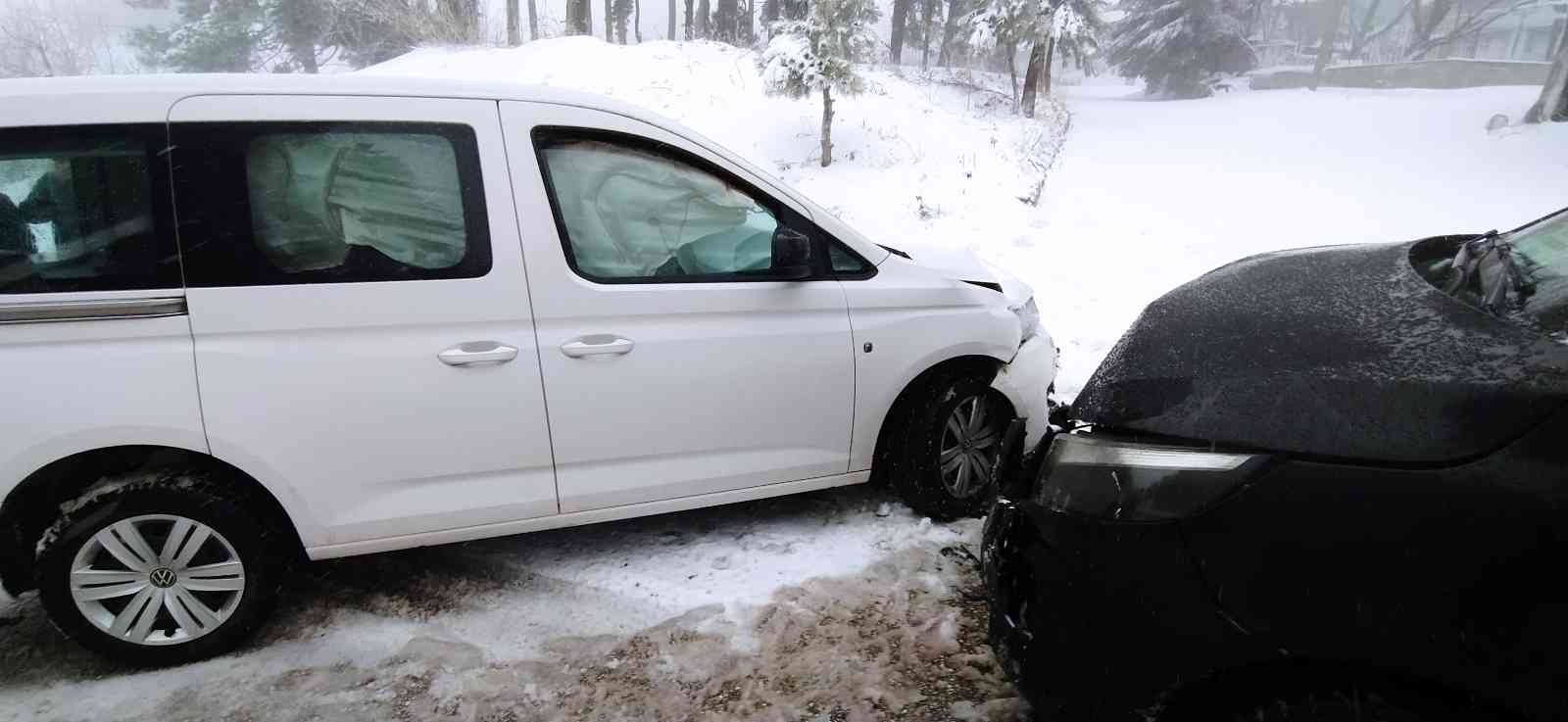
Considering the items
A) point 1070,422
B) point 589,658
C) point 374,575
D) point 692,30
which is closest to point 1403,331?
point 1070,422

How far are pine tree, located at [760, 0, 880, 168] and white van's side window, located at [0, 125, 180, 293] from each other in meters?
8.75

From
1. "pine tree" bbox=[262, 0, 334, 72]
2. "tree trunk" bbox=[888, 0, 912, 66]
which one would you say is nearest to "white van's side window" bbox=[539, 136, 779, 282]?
"pine tree" bbox=[262, 0, 334, 72]

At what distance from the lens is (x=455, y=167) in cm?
280

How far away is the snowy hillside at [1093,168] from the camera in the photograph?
27.4ft

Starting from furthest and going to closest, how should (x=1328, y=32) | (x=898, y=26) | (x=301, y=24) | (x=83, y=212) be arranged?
(x=1328, y=32), (x=898, y=26), (x=301, y=24), (x=83, y=212)

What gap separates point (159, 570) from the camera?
8.81ft

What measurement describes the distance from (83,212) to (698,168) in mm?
1976

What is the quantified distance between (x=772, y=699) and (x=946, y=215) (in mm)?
7435

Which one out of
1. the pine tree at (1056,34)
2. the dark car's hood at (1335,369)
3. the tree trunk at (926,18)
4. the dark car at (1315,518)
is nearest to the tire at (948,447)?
the dark car's hood at (1335,369)

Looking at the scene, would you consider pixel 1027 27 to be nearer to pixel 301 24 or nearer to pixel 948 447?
pixel 948 447

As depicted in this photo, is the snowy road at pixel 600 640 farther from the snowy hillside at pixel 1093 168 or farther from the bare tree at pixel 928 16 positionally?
the bare tree at pixel 928 16

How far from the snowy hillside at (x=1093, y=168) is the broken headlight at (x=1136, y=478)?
2152mm

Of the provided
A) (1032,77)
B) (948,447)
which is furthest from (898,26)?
(948,447)

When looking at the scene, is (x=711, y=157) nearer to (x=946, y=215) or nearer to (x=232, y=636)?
(x=232, y=636)
